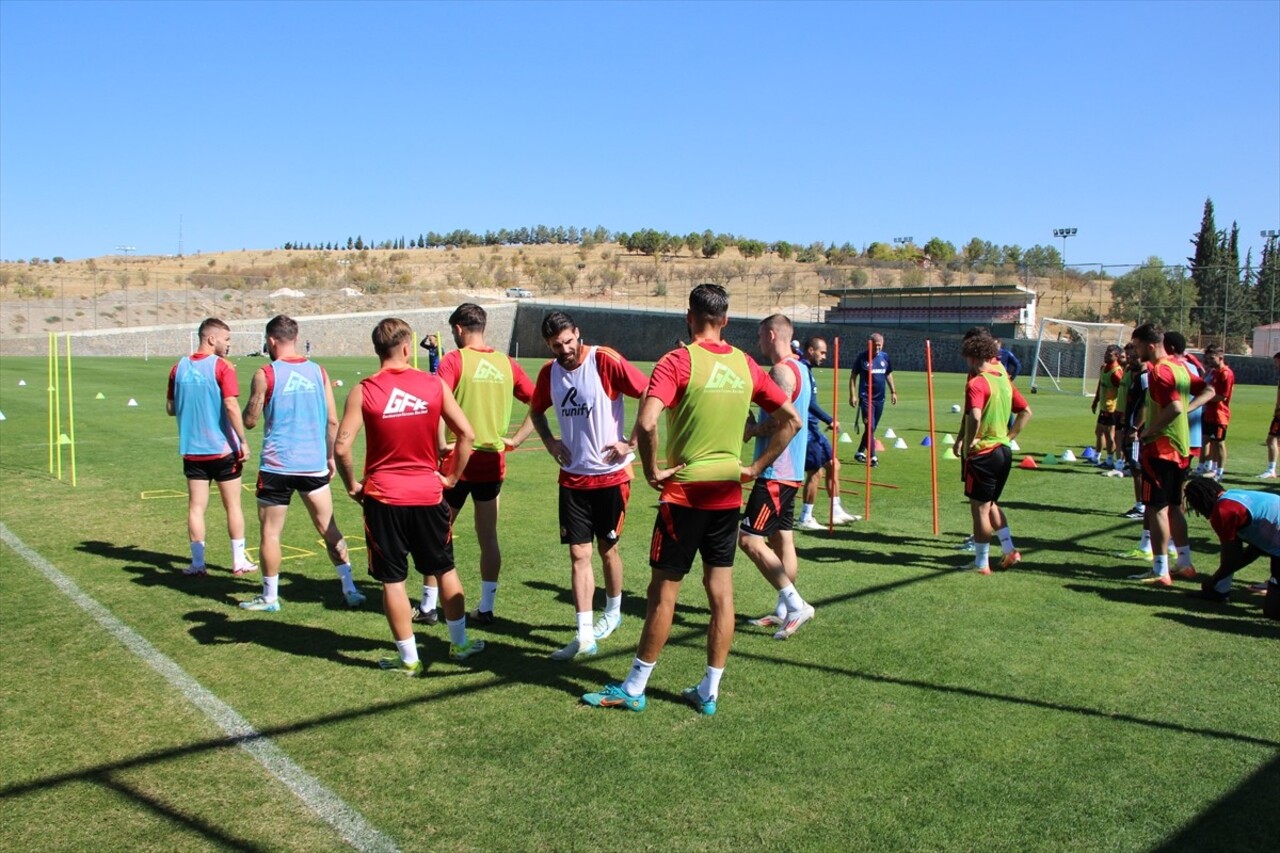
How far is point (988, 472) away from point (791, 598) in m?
2.55

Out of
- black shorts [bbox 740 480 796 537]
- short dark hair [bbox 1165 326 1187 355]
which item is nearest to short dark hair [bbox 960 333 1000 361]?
short dark hair [bbox 1165 326 1187 355]

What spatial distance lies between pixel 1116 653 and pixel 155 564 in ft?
24.7

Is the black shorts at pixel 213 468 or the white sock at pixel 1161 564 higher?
the black shorts at pixel 213 468

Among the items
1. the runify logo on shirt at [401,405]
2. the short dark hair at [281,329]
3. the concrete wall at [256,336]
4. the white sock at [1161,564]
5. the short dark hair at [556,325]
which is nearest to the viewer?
the runify logo on shirt at [401,405]

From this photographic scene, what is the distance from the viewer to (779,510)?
671 cm

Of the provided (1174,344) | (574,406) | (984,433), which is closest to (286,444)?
(574,406)

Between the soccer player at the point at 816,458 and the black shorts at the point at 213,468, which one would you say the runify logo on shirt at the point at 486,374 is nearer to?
the black shorts at the point at 213,468

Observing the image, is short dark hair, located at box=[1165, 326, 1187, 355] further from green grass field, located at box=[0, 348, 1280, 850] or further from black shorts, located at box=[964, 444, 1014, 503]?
black shorts, located at box=[964, 444, 1014, 503]

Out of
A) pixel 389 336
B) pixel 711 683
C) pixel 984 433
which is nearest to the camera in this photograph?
pixel 711 683

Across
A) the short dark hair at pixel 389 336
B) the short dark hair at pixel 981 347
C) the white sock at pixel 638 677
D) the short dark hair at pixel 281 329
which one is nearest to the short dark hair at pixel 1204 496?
the short dark hair at pixel 981 347

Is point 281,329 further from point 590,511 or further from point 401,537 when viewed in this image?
point 590,511

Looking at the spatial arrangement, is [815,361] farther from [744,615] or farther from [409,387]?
[409,387]

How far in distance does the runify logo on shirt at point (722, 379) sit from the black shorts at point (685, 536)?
63 cm

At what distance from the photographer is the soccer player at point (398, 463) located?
17.7 feet
